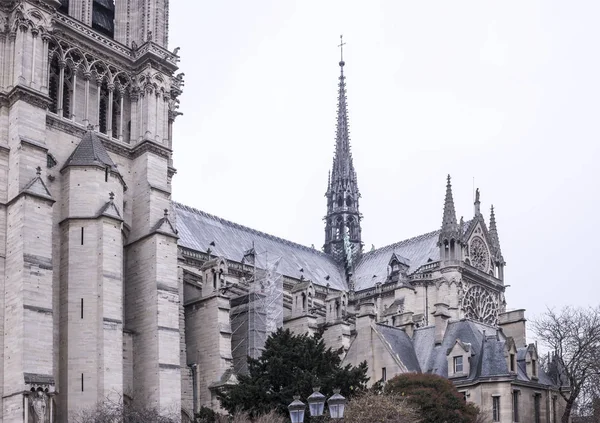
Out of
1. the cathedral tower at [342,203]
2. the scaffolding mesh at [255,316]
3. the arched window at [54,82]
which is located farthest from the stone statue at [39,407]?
the cathedral tower at [342,203]

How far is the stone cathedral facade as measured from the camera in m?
41.8

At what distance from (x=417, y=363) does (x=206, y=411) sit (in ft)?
49.3

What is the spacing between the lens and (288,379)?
36406 mm

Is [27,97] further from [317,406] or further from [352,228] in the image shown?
[352,228]

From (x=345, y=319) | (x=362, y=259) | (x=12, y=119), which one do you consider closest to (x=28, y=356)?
(x=12, y=119)

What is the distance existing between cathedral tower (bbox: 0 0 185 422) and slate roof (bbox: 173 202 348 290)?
1331cm

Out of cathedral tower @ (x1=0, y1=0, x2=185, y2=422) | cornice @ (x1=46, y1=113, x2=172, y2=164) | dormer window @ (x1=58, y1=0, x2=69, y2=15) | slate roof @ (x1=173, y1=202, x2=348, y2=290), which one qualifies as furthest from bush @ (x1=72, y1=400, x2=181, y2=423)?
slate roof @ (x1=173, y1=202, x2=348, y2=290)

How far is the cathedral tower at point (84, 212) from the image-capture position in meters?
41.1

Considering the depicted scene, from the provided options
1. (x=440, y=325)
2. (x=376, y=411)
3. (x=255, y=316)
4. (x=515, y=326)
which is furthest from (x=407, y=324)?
(x=376, y=411)

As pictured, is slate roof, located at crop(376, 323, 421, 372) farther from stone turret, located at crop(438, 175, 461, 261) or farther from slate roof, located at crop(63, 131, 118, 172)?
stone turret, located at crop(438, 175, 461, 261)

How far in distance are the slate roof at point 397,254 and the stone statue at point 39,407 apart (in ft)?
140

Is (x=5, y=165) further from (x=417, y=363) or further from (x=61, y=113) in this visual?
(x=417, y=363)

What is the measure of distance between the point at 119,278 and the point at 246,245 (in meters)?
27.5

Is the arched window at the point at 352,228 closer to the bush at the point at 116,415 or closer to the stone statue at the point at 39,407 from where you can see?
the bush at the point at 116,415
